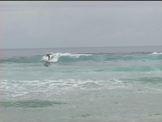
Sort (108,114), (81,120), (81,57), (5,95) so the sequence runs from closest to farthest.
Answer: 1. (81,120)
2. (108,114)
3. (5,95)
4. (81,57)

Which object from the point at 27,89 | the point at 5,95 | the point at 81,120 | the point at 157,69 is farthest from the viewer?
the point at 157,69

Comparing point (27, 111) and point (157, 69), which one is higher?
point (157, 69)

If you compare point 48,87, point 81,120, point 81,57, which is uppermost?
point 81,57

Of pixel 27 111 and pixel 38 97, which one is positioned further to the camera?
pixel 38 97

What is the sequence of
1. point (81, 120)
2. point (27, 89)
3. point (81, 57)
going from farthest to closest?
point (81, 57) → point (27, 89) → point (81, 120)

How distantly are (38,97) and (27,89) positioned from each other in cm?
200

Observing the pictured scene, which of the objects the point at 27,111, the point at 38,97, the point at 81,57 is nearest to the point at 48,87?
the point at 38,97

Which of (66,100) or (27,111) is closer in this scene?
(27,111)

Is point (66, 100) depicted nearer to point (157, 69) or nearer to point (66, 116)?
point (66, 116)

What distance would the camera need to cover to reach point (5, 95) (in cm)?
1320

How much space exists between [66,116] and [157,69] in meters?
14.9

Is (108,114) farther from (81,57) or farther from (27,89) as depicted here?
(81,57)

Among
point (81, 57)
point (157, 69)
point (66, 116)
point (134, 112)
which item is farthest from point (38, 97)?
point (81, 57)

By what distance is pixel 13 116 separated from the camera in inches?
387
